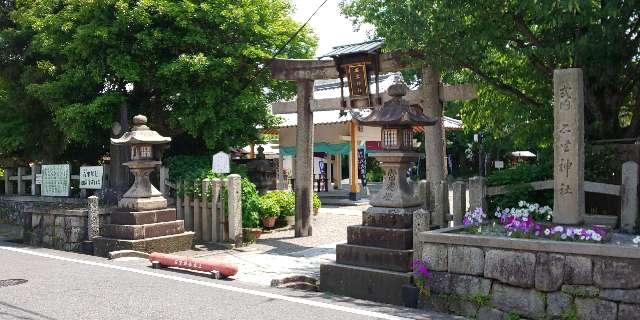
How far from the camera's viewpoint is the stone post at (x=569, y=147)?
7188 millimetres

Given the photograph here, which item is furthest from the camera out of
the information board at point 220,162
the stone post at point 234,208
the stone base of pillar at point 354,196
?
the stone base of pillar at point 354,196

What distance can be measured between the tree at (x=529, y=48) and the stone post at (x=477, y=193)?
2132mm

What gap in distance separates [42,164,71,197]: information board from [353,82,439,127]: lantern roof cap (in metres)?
9.87

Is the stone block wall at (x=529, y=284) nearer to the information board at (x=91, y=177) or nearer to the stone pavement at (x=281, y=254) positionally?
the stone pavement at (x=281, y=254)

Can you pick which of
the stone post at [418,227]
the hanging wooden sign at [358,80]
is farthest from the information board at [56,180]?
the stone post at [418,227]

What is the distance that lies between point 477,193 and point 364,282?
7.62 ft

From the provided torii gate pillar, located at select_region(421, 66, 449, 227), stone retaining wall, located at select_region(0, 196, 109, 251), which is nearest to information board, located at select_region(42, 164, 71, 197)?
stone retaining wall, located at select_region(0, 196, 109, 251)

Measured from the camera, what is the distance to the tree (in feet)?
25.6

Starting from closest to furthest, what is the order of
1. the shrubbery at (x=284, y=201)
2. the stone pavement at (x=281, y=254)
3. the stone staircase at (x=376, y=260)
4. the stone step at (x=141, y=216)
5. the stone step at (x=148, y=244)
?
the stone staircase at (x=376, y=260), the stone pavement at (x=281, y=254), the stone step at (x=148, y=244), the stone step at (x=141, y=216), the shrubbery at (x=284, y=201)

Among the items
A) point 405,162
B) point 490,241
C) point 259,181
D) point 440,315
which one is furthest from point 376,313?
point 259,181

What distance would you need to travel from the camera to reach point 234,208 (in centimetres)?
1255

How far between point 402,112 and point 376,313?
3.23 meters

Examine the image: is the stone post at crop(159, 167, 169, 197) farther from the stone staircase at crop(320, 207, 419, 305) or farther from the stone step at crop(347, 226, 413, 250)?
the stone step at crop(347, 226, 413, 250)

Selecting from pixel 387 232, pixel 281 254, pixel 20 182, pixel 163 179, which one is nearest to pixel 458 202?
pixel 387 232
